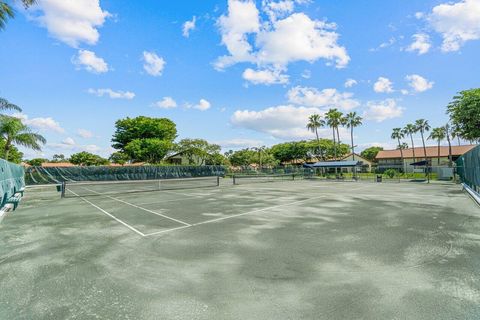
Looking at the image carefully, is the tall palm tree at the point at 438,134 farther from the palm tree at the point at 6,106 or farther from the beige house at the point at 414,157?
the palm tree at the point at 6,106

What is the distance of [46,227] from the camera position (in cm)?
910

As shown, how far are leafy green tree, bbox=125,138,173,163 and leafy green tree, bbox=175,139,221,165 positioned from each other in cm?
581

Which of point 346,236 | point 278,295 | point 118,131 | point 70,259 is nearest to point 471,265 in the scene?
point 346,236

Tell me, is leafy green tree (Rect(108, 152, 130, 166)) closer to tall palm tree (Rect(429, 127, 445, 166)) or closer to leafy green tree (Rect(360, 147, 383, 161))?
tall palm tree (Rect(429, 127, 445, 166))

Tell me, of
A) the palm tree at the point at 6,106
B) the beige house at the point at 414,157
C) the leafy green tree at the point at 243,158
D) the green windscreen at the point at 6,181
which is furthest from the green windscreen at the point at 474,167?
the leafy green tree at the point at 243,158

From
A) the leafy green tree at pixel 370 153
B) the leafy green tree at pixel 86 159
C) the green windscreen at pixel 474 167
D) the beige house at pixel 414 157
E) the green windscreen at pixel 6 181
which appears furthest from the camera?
the leafy green tree at pixel 370 153

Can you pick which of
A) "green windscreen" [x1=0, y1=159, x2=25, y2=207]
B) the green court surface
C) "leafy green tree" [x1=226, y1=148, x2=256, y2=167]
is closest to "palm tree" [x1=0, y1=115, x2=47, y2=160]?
"green windscreen" [x1=0, y1=159, x2=25, y2=207]

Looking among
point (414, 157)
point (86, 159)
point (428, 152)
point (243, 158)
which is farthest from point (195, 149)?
point (428, 152)

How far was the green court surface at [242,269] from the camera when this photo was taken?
3621mm

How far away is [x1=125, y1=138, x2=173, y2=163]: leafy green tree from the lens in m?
62.0

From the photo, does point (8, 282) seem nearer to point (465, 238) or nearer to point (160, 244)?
point (160, 244)

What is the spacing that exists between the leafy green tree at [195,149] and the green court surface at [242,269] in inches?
2376

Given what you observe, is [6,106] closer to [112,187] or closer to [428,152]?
[112,187]

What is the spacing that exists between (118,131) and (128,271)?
245ft
